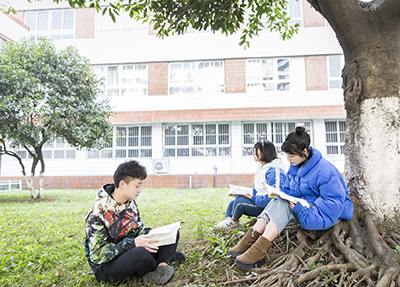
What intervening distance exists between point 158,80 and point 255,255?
14.9 meters

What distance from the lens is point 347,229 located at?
338 cm

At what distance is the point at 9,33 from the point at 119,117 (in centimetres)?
685

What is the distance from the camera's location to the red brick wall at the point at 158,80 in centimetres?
1700

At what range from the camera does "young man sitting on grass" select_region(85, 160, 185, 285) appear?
9.66 ft

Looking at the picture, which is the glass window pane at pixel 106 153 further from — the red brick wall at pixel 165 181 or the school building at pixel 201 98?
the red brick wall at pixel 165 181

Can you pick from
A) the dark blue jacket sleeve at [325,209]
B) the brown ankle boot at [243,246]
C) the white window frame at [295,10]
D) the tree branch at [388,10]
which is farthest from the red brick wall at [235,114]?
the dark blue jacket sleeve at [325,209]

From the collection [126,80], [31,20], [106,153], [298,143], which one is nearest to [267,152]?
[298,143]

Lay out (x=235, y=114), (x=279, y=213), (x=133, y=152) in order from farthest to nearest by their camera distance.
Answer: (x=133, y=152) < (x=235, y=114) < (x=279, y=213)

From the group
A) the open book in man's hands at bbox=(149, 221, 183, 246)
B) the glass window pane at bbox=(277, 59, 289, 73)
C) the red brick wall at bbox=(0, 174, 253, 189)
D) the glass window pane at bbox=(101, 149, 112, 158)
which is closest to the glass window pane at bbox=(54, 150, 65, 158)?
the red brick wall at bbox=(0, 174, 253, 189)

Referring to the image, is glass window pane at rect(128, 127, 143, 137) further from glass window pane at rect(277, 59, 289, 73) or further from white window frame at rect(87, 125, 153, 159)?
glass window pane at rect(277, 59, 289, 73)

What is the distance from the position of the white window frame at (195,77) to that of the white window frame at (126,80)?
142 centimetres

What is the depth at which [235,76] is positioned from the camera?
16.7 metres

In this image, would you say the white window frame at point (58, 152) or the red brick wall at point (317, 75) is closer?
the red brick wall at point (317, 75)

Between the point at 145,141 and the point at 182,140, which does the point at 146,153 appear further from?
the point at 182,140
